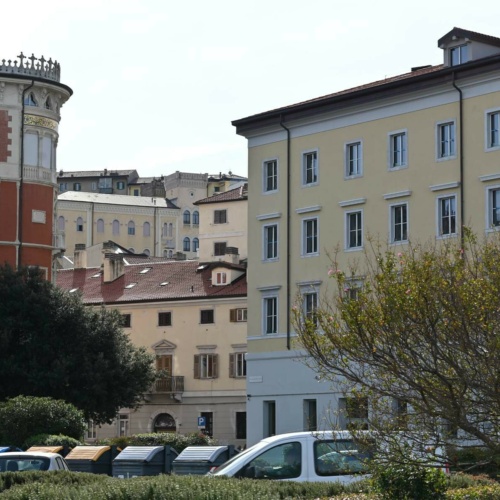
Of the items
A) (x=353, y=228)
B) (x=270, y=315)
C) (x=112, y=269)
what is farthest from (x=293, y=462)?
(x=112, y=269)

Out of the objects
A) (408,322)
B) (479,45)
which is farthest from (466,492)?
(479,45)

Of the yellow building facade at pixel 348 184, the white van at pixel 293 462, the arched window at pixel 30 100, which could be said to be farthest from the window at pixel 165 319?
the white van at pixel 293 462

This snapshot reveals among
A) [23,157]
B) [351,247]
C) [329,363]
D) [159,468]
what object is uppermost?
[23,157]

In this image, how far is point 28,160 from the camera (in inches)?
2714

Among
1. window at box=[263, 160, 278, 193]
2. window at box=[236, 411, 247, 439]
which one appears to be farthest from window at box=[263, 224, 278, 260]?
window at box=[236, 411, 247, 439]

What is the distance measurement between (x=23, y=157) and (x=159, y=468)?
38.1m

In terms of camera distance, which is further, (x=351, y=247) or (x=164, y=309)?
(x=164, y=309)

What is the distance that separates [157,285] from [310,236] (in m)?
32.0

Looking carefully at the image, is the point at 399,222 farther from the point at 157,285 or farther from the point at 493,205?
the point at 157,285

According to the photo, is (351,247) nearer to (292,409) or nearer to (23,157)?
(292,409)

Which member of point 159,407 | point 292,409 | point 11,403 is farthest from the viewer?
point 159,407

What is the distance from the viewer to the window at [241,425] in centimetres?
8038

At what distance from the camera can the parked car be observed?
91.0 feet

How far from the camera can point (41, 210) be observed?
69562 mm
